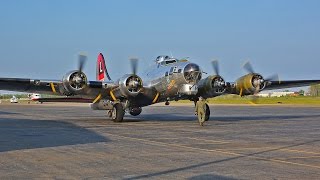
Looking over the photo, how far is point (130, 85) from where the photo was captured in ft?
89.0

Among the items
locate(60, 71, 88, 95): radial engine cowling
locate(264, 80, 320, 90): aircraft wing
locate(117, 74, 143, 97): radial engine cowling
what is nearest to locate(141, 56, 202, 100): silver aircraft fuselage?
locate(117, 74, 143, 97): radial engine cowling

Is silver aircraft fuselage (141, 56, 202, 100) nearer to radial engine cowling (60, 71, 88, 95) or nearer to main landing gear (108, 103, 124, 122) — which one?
main landing gear (108, 103, 124, 122)

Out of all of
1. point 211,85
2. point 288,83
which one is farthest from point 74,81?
point 288,83

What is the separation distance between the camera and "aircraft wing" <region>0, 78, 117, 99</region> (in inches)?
1069

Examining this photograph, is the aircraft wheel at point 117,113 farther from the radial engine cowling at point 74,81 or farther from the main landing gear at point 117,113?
the radial engine cowling at point 74,81

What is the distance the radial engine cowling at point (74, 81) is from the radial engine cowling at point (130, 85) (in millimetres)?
2181

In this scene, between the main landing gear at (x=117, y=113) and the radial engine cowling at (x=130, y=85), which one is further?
the main landing gear at (x=117, y=113)

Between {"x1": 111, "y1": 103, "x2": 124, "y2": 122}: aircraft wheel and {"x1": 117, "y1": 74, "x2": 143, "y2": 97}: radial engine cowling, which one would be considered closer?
{"x1": 117, "y1": 74, "x2": 143, "y2": 97}: radial engine cowling

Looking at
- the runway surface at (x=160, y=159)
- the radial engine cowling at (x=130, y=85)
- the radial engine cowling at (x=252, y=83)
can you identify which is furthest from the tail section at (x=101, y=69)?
the runway surface at (x=160, y=159)

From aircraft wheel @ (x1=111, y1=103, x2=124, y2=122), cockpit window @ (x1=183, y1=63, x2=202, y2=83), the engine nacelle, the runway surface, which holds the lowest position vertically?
the runway surface

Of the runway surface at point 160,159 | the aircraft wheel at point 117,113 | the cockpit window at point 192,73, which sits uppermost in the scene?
the cockpit window at point 192,73

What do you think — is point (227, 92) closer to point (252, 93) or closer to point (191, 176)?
point (252, 93)

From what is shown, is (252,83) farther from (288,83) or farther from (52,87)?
(52,87)

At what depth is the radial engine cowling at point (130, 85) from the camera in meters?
27.1
